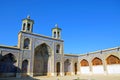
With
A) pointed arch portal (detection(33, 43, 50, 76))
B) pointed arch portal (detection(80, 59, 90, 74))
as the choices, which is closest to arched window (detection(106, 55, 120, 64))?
pointed arch portal (detection(80, 59, 90, 74))

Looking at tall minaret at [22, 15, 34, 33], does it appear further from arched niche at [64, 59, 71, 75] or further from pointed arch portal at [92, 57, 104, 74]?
pointed arch portal at [92, 57, 104, 74]

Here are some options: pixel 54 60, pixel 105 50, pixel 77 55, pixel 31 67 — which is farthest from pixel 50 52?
pixel 105 50

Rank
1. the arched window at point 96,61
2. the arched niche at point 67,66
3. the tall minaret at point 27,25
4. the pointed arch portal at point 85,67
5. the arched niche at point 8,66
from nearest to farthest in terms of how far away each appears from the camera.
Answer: the arched niche at point 8,66 → the tall minaret at point 27,25 → the arched window at point 96,61 → the pointed arch portal at point 85,67 → the arched niche at point 67,66

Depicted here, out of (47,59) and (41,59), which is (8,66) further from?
(47,59)

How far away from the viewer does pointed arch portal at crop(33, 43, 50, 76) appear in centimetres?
2076

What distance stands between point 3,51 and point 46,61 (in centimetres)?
793

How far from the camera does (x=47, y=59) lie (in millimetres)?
22016

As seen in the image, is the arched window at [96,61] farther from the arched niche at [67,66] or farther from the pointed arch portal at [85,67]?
the arched niche at [67,66]

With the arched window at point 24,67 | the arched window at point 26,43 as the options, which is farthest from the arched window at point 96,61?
the arched window at point 26,43

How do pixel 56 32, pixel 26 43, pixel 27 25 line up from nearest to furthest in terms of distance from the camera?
pixel 26 43
pixel 27 25
pixel 56 32

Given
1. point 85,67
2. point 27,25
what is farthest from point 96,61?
point 27,25

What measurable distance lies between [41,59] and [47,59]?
1095mm

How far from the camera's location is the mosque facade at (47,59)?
16.9 m

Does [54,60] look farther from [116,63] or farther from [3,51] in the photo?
[116,63]
